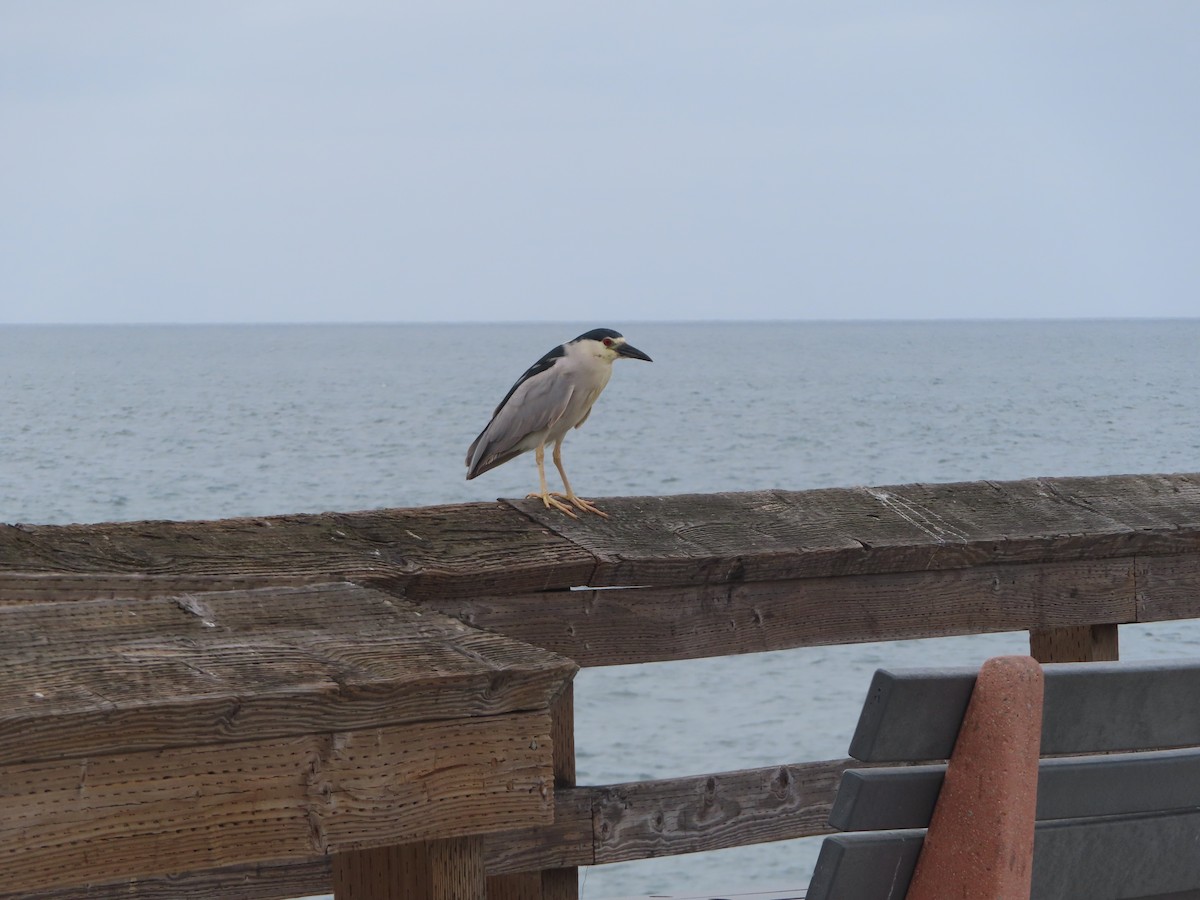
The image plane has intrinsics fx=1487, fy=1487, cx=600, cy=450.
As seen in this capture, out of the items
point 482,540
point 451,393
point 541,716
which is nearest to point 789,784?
point 482,540

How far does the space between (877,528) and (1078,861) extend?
875mm

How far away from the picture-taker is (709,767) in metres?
11.2

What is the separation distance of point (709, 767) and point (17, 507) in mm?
20456

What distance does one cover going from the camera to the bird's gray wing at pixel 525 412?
11.6 feet

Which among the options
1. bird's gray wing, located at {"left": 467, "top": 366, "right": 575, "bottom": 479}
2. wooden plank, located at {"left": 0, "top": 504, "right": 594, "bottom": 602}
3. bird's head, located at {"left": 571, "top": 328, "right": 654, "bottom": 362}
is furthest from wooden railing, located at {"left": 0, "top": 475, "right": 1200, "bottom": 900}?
bird's head, located at {"left": 571, "top": 328, "right": 654, "bottom": 362}

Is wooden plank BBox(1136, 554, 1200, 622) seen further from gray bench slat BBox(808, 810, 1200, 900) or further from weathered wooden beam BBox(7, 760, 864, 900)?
gray bench slat BBox(808, 810, 1200, 900)

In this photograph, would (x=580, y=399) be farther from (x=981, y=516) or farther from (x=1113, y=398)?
(x=1113, y=398)

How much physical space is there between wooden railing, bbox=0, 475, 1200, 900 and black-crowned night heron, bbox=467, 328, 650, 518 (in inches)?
43.9

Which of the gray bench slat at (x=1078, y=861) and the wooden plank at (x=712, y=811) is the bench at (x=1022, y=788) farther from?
the wooden plank at (x=712, y=811)

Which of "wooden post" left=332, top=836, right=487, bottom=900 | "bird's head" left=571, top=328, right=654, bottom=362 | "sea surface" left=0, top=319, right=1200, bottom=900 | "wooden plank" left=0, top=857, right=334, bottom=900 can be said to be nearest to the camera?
"wooden post" left=332, top=836, right=487, bottom=900

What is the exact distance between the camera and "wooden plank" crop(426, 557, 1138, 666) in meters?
2.21

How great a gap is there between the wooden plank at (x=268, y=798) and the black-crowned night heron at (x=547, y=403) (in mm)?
2118

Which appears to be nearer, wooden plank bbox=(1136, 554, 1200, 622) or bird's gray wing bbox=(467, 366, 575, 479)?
wooden plank bbox=(1136, 554, 1200, 622)

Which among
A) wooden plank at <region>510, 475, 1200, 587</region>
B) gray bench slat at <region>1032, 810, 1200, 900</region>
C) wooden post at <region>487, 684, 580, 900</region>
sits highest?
wooden plank at <region>510, 475, 1200, 587</region>
